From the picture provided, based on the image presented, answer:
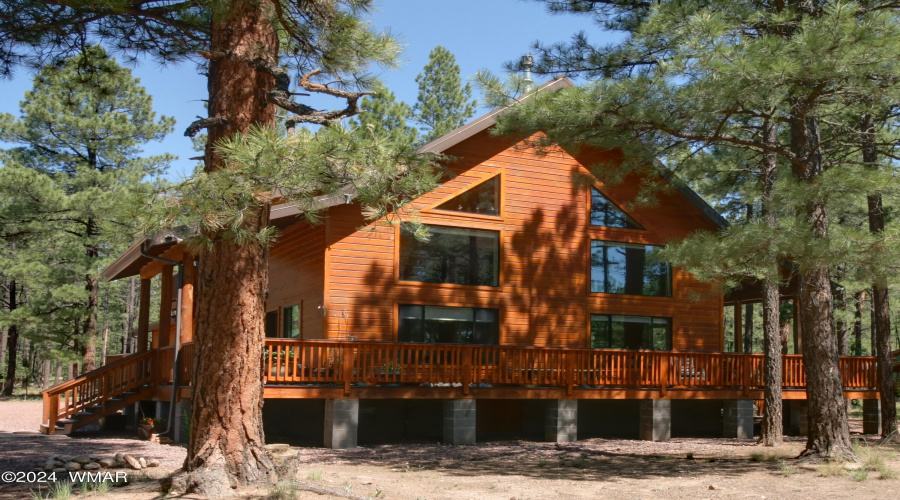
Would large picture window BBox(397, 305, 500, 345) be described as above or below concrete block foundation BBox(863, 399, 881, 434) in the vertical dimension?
above

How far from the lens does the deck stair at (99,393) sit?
1509 cm

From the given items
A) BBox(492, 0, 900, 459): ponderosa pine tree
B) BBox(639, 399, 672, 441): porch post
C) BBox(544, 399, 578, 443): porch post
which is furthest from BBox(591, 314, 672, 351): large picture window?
BBox(492, 0, 900, 459): ponderosa pine tree

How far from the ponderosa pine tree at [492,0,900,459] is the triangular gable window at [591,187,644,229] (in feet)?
15.2

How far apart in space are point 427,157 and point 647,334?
36.3 feet

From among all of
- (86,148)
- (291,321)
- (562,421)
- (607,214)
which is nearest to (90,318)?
(86,148)

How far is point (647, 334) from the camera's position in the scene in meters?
17.8

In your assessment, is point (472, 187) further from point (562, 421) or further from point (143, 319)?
A: point (143, 319)

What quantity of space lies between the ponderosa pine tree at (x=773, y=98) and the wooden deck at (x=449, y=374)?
4336 mm

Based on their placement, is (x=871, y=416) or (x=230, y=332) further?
(x=871, y=416)

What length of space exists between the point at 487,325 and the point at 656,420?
3.78 metres

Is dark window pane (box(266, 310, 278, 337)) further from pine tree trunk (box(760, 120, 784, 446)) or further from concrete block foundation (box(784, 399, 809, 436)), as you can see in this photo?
concrete block foundation (box(784, 399, 809, 436))

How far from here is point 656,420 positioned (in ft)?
52.9

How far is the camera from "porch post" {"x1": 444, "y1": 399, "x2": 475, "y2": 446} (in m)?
14.6

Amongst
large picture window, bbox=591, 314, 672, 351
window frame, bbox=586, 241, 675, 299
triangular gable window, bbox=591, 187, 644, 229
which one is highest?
triangular gable window, bbox=591, 187, 644, 229
